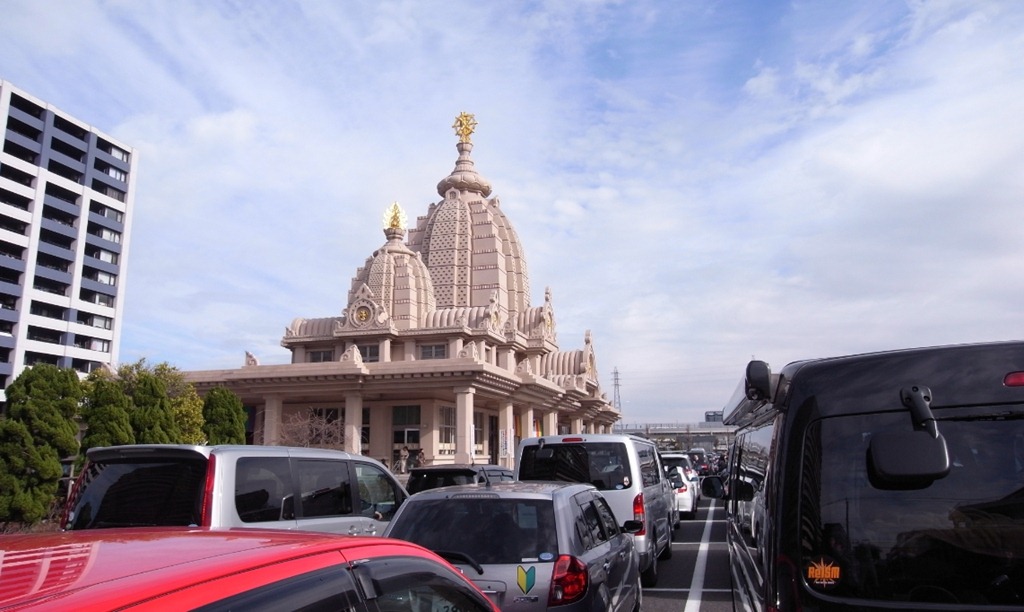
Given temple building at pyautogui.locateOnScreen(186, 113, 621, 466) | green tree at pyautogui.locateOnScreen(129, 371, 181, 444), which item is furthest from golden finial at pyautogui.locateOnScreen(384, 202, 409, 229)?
green tree at pyautogui.locateOnScreen(129, 371, 181, 444)

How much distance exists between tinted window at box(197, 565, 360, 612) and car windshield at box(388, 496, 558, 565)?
330cm

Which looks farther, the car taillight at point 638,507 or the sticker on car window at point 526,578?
the car taillight at point 638,507

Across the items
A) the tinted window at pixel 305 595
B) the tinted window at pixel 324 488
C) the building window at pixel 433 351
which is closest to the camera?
the tinted window at pixel 305 595

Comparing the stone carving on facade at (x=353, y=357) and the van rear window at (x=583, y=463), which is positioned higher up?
the stone carving on facade at (x=353, y=357)

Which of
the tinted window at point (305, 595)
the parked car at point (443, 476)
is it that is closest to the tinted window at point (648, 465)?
the parked car at point (443, 476)

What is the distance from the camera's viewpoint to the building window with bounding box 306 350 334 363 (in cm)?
5062

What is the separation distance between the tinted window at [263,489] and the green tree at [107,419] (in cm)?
1746

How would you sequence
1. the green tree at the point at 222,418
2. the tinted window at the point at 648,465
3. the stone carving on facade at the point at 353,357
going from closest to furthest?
the tinted window at the point at 648,465 < the green tree at the point at 222,418 < the stone carving on facade at the point at 353,357

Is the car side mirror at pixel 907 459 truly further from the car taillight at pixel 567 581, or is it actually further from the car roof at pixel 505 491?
the car roof at pixel 505 491

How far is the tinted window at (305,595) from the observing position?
1.89m

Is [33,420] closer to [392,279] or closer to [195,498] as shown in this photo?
[195,498]

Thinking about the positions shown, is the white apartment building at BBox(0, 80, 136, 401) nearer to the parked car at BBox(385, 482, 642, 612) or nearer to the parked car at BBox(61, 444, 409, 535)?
the parked car at BBox(61, 444, 409, 535)

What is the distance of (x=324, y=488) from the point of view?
761 centimetres

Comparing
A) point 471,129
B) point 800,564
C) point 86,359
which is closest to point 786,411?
point 800,564
